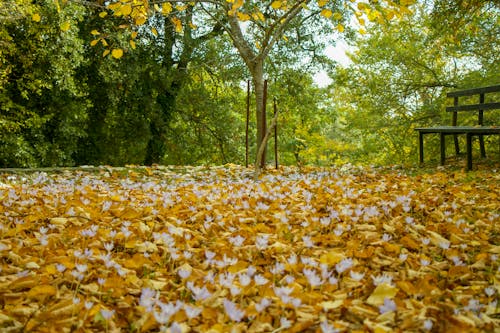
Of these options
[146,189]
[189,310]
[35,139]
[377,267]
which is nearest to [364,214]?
[377,267]

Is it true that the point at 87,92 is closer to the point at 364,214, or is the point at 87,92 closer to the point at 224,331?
the point at 364,214

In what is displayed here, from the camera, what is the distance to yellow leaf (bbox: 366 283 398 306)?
5.40 ft

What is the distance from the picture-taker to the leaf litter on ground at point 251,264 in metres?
1.52

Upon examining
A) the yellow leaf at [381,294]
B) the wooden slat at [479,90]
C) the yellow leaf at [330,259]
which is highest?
the wooden slat at [479,90]

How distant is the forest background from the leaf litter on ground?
597 centimetres

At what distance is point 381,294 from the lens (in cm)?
168

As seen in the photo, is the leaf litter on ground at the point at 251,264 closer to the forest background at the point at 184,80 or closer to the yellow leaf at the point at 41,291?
the yellow leaf at the point at 41,291

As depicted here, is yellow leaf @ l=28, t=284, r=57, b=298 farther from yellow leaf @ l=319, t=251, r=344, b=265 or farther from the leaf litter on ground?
yellow leaf @ l=319, t=251, r=344, b=265

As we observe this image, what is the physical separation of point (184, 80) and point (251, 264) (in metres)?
11.9

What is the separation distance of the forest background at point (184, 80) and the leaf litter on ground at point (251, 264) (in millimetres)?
5968

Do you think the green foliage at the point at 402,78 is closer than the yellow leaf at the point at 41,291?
No

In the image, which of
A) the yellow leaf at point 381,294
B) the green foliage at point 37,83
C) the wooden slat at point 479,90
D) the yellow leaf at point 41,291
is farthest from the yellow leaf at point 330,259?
the green foliage at point 37,83

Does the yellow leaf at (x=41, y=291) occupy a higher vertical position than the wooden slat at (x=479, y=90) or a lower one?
lower

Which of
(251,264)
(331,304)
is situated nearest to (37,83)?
(251,264)
